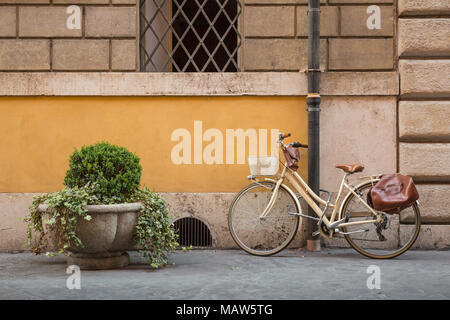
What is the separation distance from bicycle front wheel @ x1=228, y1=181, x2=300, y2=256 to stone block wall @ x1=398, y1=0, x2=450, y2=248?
1477 mm

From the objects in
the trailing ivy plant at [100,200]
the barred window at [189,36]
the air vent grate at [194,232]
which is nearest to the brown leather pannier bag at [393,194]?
the air vent grate at [194,232]

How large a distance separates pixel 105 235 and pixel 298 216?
219cm

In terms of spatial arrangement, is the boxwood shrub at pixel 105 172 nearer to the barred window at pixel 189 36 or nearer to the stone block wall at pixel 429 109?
the barred window at pixel 189 36

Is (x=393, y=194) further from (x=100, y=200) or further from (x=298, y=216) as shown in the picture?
(x=100, y=200)

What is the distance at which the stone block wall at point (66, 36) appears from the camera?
273 inches

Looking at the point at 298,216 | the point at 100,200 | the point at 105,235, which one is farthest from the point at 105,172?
the point at 298,216

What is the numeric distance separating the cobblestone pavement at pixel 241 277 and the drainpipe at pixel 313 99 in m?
0.85

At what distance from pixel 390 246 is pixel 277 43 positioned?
284 centimetres

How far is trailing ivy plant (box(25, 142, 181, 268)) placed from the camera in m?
5.30

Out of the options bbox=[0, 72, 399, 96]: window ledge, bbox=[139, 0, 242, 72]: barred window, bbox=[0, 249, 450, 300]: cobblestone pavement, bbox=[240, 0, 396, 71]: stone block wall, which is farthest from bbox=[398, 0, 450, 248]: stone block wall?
bbox=[139, 0, 242, 72]: barred window

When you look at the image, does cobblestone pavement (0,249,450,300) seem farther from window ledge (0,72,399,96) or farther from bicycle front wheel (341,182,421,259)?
window ledge (0,72,399,96)

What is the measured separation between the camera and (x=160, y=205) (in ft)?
18.8

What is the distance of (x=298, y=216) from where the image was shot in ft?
20.7
